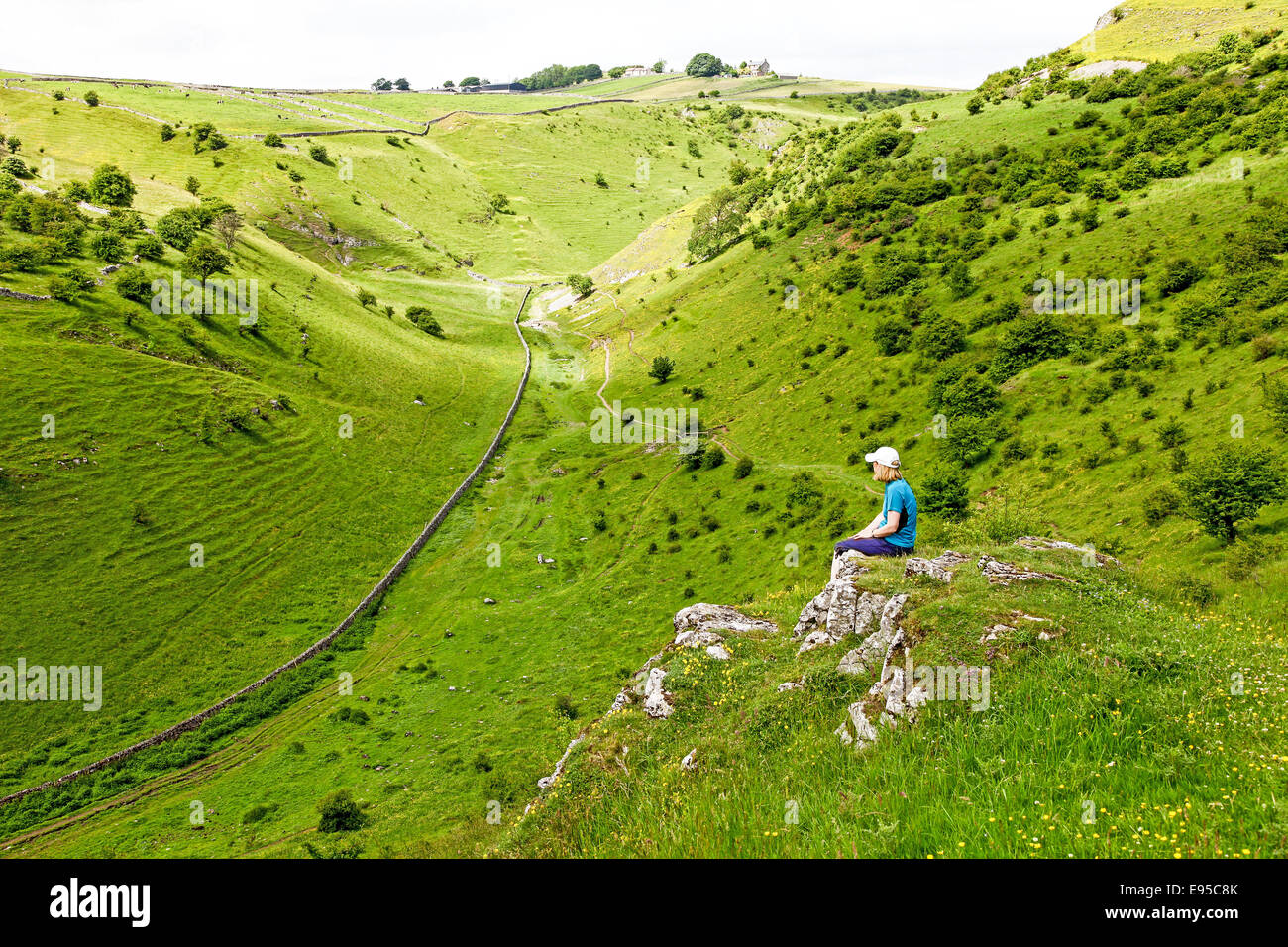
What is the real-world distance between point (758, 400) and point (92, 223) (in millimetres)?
78979

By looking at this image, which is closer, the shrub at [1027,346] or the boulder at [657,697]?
the boulder at [657,697]

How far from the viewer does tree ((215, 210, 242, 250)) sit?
84.2m

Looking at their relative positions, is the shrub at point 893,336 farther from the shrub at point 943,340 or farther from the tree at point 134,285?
the tree at point 134,285

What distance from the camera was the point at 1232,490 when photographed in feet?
85.0

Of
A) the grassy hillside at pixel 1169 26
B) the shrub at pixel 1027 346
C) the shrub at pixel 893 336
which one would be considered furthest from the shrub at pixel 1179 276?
the grassy hillside at pixel 1169 26

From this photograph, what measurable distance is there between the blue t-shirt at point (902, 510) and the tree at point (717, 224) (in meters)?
108

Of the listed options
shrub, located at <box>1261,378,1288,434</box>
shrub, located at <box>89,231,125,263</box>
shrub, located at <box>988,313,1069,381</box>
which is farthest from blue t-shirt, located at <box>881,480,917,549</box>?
shrub, located at <box>89,231,125,263</box>

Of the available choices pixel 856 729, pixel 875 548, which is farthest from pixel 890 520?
pixel 856 729

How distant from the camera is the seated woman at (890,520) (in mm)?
16141

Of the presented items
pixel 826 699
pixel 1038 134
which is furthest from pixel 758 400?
pixel 826 699

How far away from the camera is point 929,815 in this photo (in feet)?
25.4

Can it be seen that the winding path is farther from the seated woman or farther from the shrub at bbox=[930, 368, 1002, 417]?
the shrub at bbox=[930, 368, 1002, 417]

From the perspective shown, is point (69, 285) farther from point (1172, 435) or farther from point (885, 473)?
point (1172, 435)

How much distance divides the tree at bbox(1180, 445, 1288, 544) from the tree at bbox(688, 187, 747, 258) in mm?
99531
